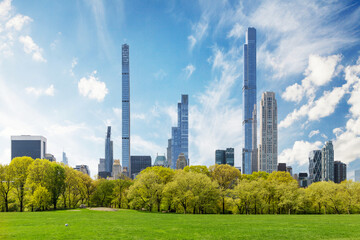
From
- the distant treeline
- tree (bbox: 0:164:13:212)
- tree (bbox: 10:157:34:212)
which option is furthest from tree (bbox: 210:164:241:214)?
tree (bbox: 0:164:13:212)

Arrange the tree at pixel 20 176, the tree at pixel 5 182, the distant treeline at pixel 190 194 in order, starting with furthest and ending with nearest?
the tree at pixel 20 176 < the tree at pixel 5 182 < the distant treeline at pixel 190 194

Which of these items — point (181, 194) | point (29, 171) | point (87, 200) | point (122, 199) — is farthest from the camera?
point (87, 200)

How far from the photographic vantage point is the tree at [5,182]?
56844mm

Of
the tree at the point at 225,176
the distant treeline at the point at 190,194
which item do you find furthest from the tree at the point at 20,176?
the tree at the point at 225,176

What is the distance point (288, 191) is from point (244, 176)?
68.0ft

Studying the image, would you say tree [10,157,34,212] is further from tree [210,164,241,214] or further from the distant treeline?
tree [210,164,241,214]

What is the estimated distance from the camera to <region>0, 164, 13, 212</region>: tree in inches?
2238

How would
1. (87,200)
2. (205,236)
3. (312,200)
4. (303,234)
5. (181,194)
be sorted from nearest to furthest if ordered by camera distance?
(205,236) < (303,234) < (181,194) < (312,200) < (87,200)

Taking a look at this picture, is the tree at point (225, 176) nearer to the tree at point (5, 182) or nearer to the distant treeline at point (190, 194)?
the distant treeline at point (190, 194)

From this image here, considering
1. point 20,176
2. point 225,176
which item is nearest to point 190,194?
point 225,176

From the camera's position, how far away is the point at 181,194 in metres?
54.9

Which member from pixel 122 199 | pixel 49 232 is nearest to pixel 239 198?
pixel 122 199

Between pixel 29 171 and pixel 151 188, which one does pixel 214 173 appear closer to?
pixel 151 188

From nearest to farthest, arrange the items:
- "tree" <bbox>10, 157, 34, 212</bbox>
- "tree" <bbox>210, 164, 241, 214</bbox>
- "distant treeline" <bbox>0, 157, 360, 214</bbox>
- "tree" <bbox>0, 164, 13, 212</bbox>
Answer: "distant treeline" <bbox>0, 157, 360, 214</bbox>, "tree" <bbox>0, 164, 13, 212</bbox>, "tree" <bbox>10, 157, 34, 212</bbox>, "tree" <bbox>210, 164, 241, 214</bbox>
